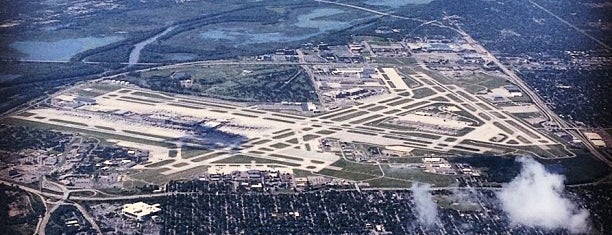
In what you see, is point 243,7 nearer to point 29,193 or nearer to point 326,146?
point 326,146

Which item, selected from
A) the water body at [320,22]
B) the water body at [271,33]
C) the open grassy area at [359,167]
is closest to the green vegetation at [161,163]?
the open grassy area at [359,167]

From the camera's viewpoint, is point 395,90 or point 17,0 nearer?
point 395,90

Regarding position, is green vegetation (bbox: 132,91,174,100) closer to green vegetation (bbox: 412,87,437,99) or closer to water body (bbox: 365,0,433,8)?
green vegetation (bbox: 412,87,437,99)

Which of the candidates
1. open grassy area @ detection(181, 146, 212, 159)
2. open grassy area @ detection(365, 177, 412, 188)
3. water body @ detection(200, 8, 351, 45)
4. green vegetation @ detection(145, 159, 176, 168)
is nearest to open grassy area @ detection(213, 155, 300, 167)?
open grassy area @ detection(181, 146, 212, 159)

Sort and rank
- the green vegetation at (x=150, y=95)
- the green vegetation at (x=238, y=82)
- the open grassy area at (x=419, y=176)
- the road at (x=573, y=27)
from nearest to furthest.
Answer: the open grassy area at (x=419, y=176)
the green vegetation at (x=150, y=95)
the green vegetation at (x=238, y=82)
the road at (x=573, y=27)

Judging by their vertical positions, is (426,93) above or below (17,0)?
below

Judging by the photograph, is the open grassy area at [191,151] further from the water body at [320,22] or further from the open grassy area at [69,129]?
the water body at [320,22]

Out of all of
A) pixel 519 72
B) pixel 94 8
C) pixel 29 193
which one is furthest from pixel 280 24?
pixel 29 193

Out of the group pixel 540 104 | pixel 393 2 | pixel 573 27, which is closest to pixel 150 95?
pixel 540 104
